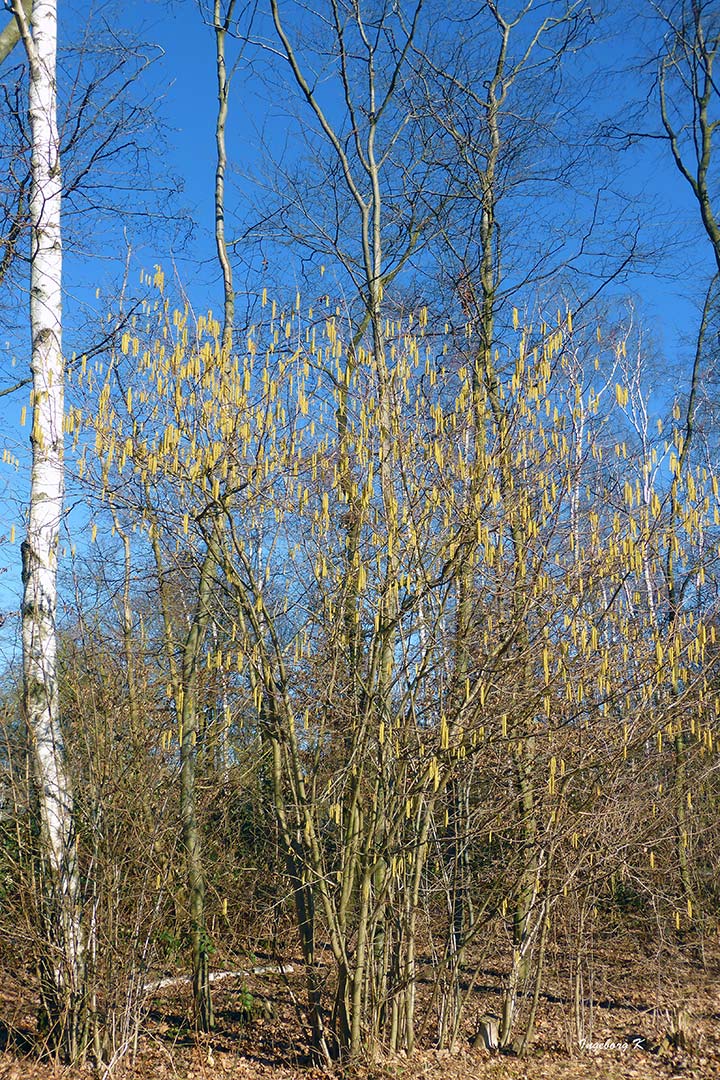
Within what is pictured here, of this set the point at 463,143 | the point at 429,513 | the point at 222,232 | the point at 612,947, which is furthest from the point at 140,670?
the point at 463,143

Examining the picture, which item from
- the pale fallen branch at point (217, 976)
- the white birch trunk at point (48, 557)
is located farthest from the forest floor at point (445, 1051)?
the white birch trunk at point (48, 557)

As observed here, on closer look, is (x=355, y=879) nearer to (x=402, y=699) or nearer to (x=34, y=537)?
(x=402, y=699)

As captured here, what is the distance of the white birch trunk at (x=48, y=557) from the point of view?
5.44m

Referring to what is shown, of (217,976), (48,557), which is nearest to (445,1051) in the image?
(217,976)

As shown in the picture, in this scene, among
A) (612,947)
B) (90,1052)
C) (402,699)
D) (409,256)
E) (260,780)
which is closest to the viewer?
(90,1052)

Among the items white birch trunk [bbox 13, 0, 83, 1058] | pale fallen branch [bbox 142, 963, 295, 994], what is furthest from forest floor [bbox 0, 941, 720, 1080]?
white birch trunk [bbox 13, 0, 83, 1058]

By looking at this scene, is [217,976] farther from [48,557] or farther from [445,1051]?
[48,557]

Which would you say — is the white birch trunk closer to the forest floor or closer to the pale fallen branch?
the forest floor

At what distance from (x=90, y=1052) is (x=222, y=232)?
680cm

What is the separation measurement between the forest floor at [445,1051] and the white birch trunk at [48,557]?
48cm

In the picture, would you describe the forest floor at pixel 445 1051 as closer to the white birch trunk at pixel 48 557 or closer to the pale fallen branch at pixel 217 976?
the pale fallen branch at pixel 217 976

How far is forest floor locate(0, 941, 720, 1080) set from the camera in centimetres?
577

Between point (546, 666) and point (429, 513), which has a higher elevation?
point (429, 513)

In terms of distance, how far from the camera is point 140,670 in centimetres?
707
